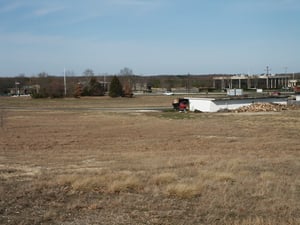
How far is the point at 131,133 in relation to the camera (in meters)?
31.9

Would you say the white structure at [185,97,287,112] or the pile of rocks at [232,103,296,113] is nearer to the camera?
the pile of rocks at [232,103,296,113]

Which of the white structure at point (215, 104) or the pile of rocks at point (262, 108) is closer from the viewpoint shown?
the pile of rocks at point (262, 108)

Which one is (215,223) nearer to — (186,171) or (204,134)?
(186,171)

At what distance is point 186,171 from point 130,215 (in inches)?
212

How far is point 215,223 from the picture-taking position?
20.0 ft

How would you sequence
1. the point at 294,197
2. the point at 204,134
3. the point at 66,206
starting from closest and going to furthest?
the point at 66,206, the point at 294,197, the point at 204,134

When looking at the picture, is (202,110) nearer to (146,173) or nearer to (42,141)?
(42,141)

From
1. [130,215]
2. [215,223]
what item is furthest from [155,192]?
[215,223]

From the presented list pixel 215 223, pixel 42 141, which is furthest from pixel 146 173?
pixel 42 141

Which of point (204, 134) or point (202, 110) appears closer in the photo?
point (204, 134)

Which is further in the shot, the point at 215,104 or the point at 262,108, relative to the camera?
the point at 215,104

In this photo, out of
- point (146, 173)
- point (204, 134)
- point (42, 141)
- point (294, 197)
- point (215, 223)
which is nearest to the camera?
point (215, 223)

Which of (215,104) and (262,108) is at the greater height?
(215,104)

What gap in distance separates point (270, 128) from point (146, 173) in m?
26.3
